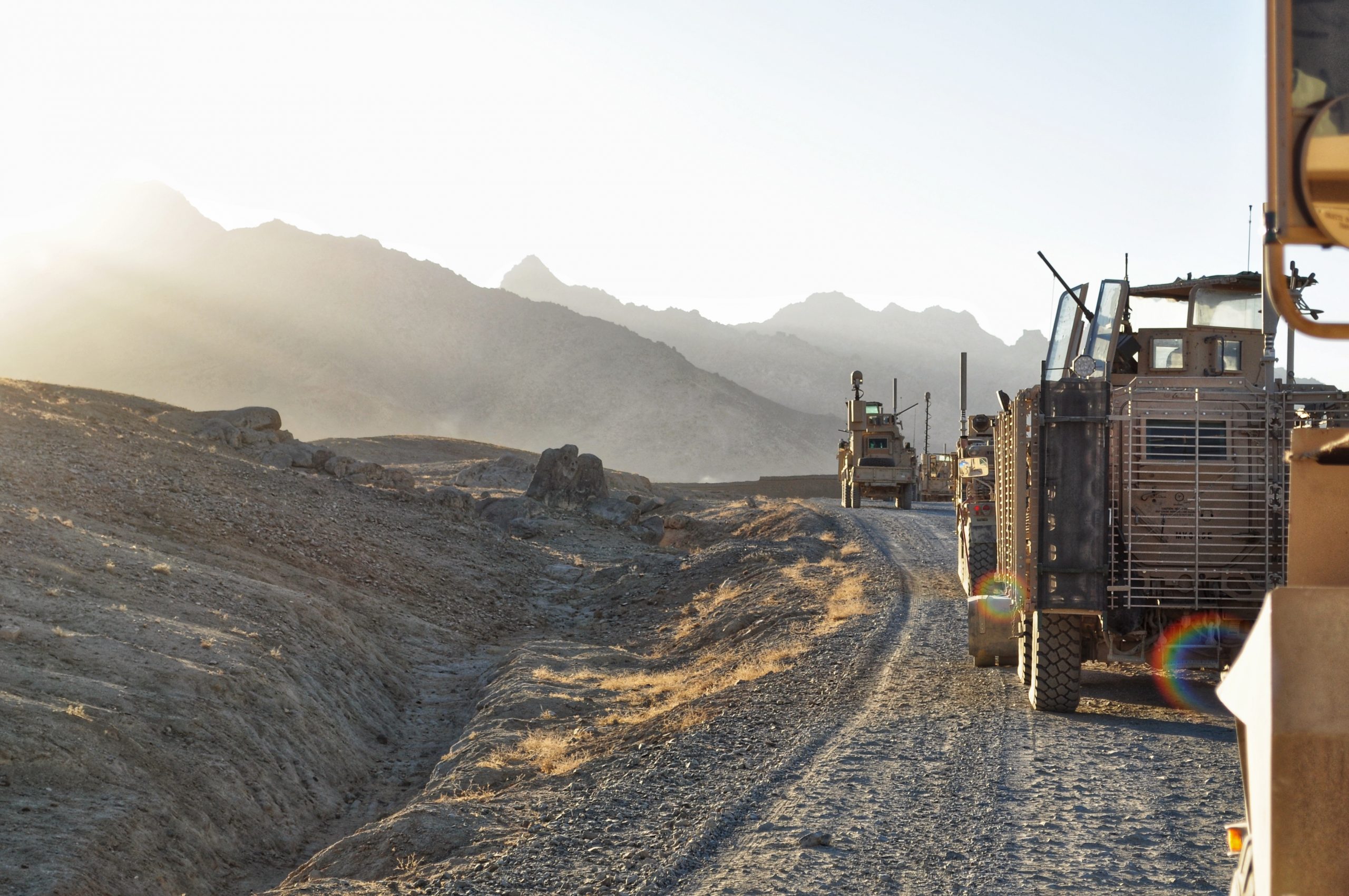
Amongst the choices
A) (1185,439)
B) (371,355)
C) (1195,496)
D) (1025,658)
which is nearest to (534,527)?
(1025,658)

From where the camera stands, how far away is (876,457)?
38.5 m

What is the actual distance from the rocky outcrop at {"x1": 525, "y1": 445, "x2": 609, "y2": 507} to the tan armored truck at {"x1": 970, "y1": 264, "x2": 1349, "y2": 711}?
27122 millimetres

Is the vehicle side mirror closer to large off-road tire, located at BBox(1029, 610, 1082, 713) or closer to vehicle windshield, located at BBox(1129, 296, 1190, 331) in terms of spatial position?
large off-road tire, located at BBox(1029, 610, 1082, 713)

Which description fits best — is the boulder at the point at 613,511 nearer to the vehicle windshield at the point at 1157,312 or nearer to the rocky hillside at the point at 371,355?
the vehicle windshield at the point at 1157,312

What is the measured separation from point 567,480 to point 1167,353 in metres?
26.2

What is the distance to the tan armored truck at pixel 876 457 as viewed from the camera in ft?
125

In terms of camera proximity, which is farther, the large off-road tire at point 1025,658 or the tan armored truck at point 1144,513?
the large off-road tire at point 1025,658

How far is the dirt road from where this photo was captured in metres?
6.26

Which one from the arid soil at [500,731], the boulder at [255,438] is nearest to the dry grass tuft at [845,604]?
the arid soil at [500,731]

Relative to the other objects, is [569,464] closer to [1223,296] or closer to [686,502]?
[686,502]

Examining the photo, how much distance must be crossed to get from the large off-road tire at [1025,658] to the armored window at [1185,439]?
6.43ft

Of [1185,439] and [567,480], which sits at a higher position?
[1185,439]

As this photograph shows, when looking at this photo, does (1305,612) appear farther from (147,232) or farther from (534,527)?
(147,232)

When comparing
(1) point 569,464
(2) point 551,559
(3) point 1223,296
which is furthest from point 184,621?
(1) point 569,464
